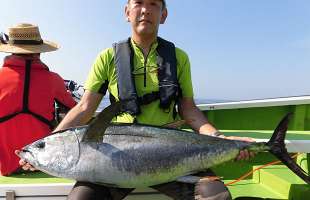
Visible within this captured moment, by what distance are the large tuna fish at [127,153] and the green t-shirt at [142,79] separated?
0.67 m

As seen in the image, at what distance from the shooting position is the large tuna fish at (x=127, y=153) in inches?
118

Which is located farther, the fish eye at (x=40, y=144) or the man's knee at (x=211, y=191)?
the fish eye at (x=40, y=144)

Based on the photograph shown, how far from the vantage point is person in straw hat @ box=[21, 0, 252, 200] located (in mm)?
3811

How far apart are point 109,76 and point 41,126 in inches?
44.9

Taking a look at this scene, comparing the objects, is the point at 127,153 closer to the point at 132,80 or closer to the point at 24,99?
the point at 132,80

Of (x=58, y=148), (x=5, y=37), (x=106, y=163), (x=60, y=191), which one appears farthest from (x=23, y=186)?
(x=5, y=37)

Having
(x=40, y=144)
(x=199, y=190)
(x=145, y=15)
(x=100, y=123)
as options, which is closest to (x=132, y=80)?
(x=145, y=15)

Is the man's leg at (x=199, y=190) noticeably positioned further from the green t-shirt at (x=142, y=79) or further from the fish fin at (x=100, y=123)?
the green t-shirt at (x=142, y=79)

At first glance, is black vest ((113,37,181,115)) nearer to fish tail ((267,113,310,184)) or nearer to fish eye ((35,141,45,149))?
fish eye ((35,141,45,149))

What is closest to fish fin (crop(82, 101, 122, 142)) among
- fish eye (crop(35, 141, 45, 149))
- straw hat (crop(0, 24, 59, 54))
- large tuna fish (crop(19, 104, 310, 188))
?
large tuna fish (crop(19, 104, 310, 188))

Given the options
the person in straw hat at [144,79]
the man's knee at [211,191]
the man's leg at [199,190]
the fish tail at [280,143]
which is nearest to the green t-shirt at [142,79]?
the person in straw hat at [144,79]

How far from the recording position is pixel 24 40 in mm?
5164

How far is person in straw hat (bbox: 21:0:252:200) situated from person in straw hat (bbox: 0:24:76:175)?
3.09 ft

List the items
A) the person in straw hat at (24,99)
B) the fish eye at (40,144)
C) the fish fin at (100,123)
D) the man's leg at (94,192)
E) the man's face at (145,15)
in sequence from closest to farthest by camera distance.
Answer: the fish fin at (100,123)
the man's leg at (94,192)
the fish eye at (40,144)
the man's face at (145,15)
the person in straw hat at (24,99)
